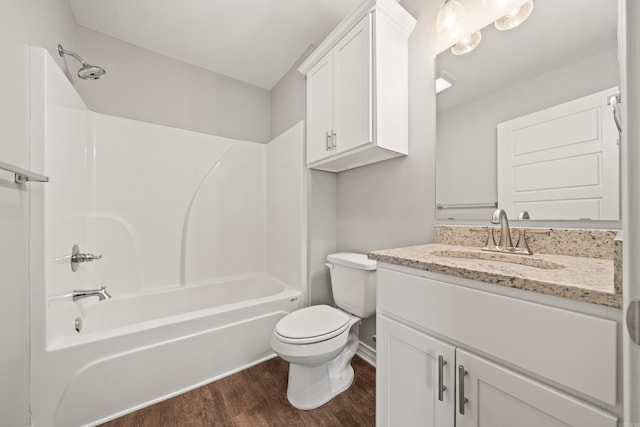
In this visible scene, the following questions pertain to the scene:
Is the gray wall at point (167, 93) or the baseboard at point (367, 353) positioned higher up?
the gray wall at point (167, 93)

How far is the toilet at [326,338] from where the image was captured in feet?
4.22

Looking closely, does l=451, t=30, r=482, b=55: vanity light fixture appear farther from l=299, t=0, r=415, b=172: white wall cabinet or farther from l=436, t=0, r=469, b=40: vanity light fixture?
l=299, t=0, r=415, b=172: white wall cabinet

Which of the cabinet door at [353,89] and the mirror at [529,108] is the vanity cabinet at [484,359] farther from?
the cabinet door at [353,89]

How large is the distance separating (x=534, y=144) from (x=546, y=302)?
0.76 meters

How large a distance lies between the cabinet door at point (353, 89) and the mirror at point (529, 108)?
16.2 inches

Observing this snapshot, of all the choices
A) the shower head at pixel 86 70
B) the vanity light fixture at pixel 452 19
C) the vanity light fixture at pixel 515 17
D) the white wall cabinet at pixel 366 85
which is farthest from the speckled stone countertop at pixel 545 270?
the shower head at pixel 86 70

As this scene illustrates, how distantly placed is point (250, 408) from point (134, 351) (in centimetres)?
72

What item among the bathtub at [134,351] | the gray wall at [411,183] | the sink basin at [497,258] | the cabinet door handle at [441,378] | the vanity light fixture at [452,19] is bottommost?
the bathtub at [134,351]

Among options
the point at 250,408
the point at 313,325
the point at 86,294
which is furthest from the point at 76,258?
the point at 313,325

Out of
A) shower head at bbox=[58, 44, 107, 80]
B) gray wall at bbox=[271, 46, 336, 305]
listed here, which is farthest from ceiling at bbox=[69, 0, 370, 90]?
shower head at bbox=[58, 44, 107, 80]

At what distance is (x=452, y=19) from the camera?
4.11 ft

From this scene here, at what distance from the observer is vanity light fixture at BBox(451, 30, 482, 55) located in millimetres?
1218

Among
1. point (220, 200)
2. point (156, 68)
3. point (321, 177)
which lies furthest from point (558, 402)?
point (156, 68)

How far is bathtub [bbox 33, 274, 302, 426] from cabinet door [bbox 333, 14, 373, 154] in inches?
50.5
